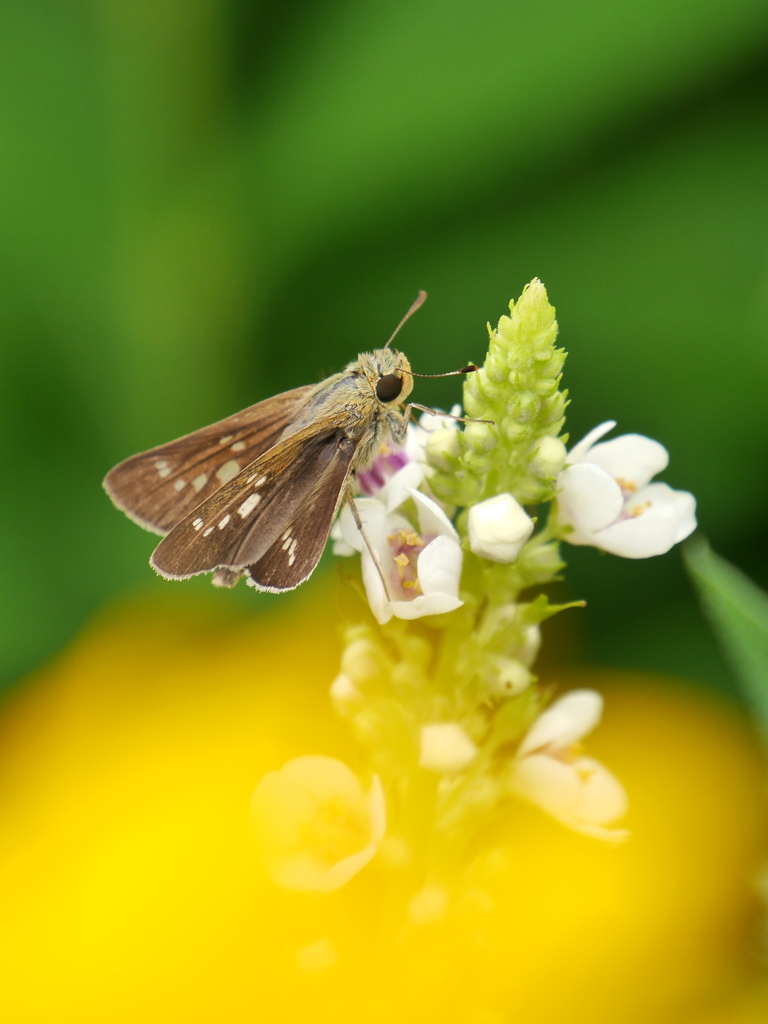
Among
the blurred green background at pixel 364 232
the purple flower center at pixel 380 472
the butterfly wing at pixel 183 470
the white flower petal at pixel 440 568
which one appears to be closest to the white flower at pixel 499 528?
the white flower petal at pixel 440 568

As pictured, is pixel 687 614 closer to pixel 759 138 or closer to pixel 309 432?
pixel 759 138

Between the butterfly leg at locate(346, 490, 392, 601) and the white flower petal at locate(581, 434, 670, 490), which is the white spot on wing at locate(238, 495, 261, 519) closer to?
the butterfly leg at locate(346, 490, 392, 601)

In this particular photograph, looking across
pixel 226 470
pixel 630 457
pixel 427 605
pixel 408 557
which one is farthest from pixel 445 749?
pixel 226 470

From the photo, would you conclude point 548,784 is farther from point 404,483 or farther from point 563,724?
point 404,483

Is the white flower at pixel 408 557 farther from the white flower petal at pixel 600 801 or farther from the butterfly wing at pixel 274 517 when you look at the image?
the white flower petal at pixel 600 801

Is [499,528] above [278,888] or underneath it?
above

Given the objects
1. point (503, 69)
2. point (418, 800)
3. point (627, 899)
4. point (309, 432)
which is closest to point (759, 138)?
point (503, 69)
